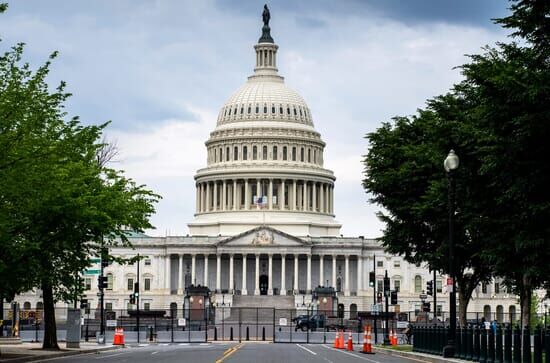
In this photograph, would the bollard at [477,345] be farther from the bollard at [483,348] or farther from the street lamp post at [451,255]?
the street lamp post at [451,255]

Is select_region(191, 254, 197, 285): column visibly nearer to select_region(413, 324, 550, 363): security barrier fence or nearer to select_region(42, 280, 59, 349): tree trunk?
select_region(42, 280, 59, 349): tree trunk

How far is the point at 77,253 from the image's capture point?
53375 mm

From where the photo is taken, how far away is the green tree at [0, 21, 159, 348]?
143ft

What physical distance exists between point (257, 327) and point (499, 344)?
58.8 meters

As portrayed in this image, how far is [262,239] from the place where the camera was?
19488 cm

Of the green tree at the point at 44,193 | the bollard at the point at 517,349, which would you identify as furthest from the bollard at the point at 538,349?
the green tree at the point at 44,193

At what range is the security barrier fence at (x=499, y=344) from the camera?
116ft

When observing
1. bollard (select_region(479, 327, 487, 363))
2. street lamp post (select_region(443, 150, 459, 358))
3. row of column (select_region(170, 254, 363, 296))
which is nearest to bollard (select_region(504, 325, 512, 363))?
bollard (select_region(479, 327, 487, 363))

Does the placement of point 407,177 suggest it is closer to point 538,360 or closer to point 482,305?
point 538,360

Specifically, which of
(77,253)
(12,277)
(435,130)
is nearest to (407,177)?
(435,130)

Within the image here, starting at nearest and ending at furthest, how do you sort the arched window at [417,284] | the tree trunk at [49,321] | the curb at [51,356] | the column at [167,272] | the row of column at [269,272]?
the curb at [51,356] < the tree trunk at [49,321] < the row of column at [269,272] < the column at [167,272] < the arched window at [417,284]

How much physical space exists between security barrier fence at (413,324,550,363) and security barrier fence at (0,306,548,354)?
8cm

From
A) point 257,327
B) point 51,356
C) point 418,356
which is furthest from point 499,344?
point 257,327

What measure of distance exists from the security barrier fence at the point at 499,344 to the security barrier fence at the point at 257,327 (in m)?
0.08
